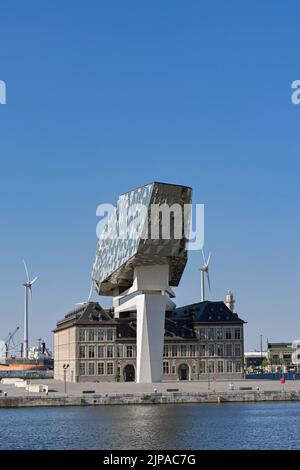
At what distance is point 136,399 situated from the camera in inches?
3844

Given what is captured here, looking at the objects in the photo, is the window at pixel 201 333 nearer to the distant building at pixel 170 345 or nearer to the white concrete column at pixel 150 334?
the distant building at pixel 170 345

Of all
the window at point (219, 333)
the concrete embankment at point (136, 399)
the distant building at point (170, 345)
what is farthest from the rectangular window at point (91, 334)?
the concrete embankment at point (136, 399)

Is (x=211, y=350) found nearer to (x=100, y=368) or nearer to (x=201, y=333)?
(x=201, y=333)

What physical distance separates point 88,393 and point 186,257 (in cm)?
2847

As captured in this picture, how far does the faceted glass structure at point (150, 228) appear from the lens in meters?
115

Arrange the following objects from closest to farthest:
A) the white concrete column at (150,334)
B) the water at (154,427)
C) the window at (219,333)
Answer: the water at (154,427) → the white concrete column at (150,334) → the window at (219,333)

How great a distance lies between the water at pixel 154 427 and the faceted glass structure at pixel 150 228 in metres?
30.3

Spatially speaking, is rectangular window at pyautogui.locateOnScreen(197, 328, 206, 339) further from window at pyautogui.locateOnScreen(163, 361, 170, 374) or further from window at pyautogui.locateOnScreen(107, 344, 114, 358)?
window at pyautogui.locateOnScreen(107, 344, 114, 358)

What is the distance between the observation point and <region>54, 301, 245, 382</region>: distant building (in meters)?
143

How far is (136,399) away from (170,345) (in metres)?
50.0

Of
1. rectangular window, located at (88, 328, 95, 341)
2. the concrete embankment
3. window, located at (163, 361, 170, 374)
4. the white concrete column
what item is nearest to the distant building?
window, located at (163, 361, 170, 374)

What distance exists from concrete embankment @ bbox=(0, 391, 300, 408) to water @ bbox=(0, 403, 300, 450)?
342 cm

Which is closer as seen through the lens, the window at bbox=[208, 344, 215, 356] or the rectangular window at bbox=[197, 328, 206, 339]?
the window at bbox=[208, 344, 215, 356]
